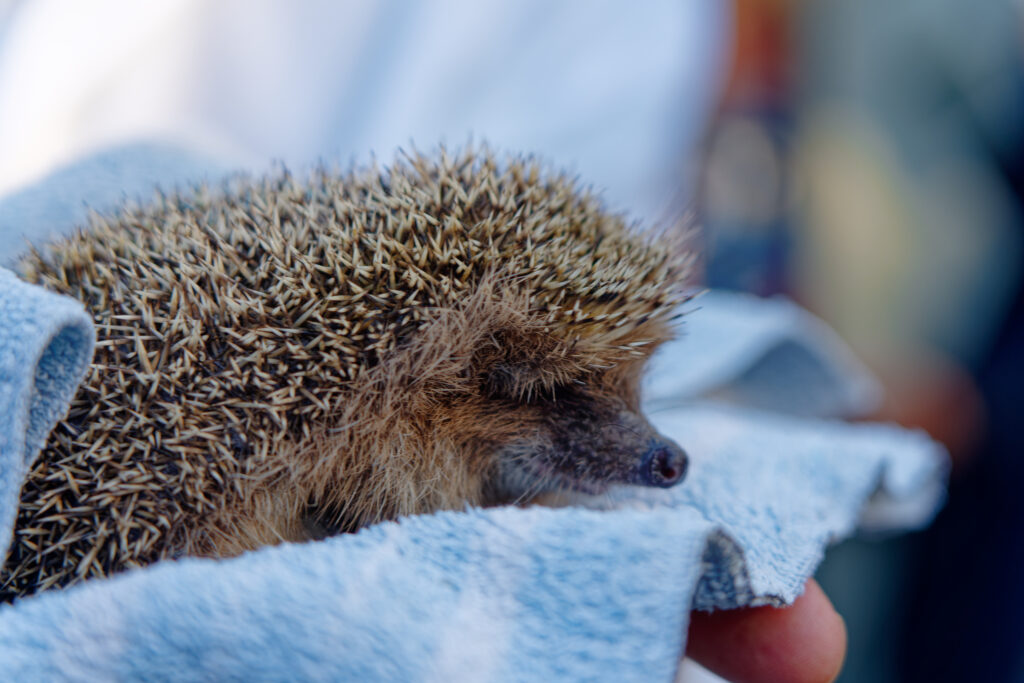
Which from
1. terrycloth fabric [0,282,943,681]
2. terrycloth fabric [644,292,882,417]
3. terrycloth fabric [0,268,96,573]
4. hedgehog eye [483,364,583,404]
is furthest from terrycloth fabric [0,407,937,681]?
terrycloth fabric [644,292,882,417]

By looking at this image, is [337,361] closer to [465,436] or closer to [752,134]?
[465,436]

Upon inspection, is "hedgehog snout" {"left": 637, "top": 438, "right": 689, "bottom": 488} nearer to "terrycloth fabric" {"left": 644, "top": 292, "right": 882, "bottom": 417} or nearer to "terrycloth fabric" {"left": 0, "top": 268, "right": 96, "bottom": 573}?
"terrycloth fabric" {"left": 644, "top": 292, "right": 882, "bottom": 417}

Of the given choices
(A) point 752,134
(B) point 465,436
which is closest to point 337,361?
(B) point 465,436

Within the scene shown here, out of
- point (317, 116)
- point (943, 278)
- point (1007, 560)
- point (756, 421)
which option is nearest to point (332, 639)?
point (756, 421)

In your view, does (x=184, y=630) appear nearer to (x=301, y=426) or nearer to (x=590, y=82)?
(x=301, y=426)

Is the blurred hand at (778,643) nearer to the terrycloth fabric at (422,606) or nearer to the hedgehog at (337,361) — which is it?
the terrycloth fabric at (422,606)

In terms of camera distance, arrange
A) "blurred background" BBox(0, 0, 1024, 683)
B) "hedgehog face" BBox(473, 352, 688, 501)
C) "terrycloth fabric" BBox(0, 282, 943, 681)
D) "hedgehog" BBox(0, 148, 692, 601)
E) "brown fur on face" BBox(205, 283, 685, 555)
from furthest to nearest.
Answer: "blurred background" BBox(0, 0, 1024, 683)
"hedgehog face" BBox(473, 352, 688, 501)
"brown fur on face" BBox(205, 283, 685, 555)
"hedgehog" BBox(0, 148, 692, 601)
"terrycloth fabric" BBox(0, 282, 943, 681)
